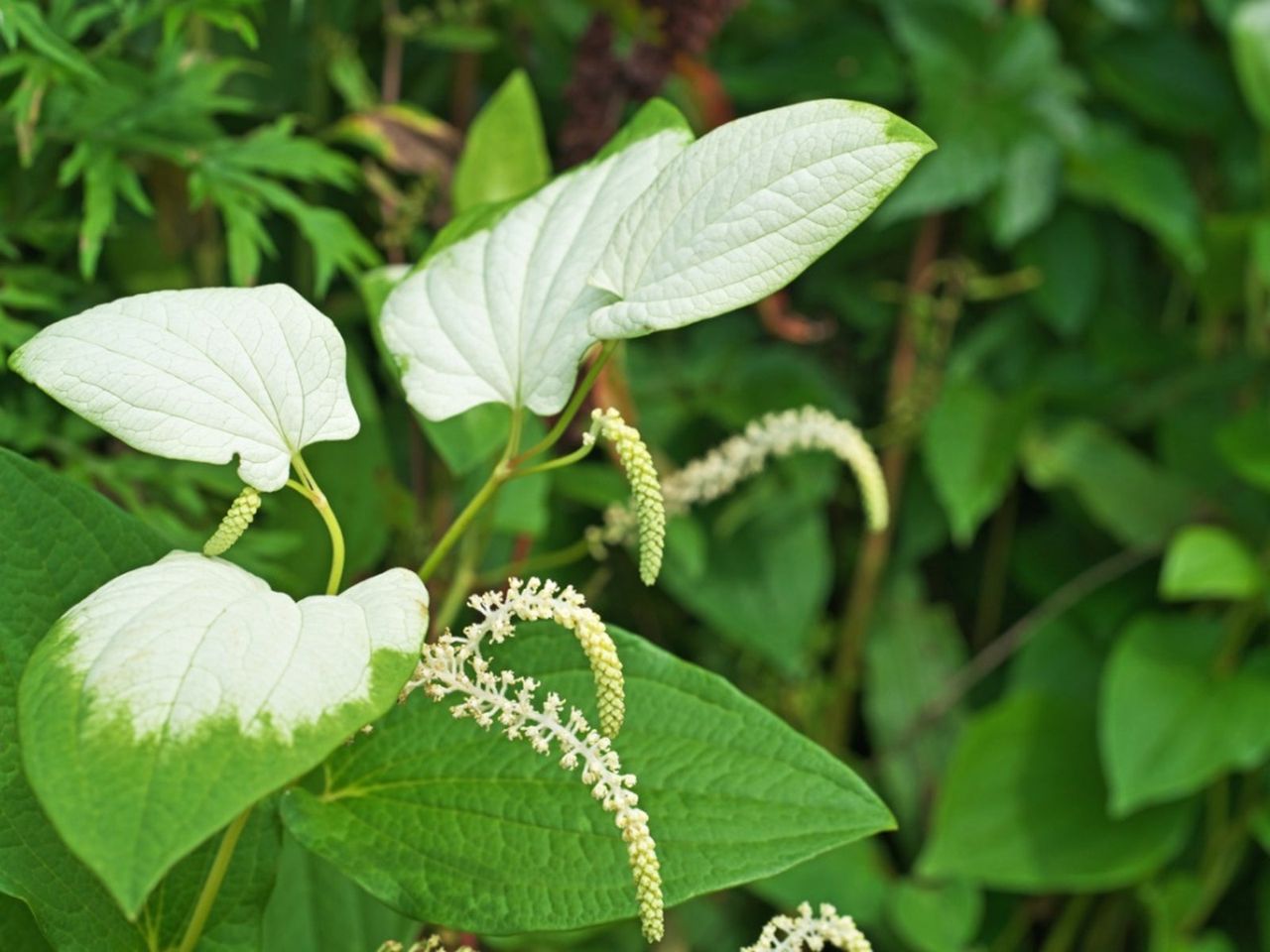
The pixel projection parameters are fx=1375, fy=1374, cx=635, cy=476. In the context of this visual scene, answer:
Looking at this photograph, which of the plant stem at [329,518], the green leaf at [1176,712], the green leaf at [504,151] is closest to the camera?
the plant stem at [329,518]

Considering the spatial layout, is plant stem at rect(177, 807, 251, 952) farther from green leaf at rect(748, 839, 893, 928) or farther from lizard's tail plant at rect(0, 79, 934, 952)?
green leaf at rect(748, 839, 893, 928)

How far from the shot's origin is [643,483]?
43 cm

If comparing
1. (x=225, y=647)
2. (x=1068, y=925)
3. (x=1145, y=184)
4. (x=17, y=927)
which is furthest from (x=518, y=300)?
(x=1068, y=925)

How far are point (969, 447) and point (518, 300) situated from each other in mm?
834

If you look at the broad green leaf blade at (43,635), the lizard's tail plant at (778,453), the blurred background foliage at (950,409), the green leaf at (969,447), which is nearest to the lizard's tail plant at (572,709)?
the broad green leaf blade at (43,635)

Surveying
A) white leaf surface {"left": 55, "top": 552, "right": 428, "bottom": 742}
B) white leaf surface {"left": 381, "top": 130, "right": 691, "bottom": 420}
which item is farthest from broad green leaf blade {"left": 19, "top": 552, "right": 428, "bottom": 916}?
white leaf surface {"left": 381, "top": 130, "right": 691, "bottom": 420}

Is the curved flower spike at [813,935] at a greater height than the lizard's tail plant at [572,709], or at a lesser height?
lesser

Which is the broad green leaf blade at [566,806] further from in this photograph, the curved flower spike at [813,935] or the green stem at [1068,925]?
the green stem at [1068,925]

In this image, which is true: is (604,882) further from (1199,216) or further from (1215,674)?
(1199,216)

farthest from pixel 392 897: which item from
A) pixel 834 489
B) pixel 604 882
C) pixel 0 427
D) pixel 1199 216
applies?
pixel 1199 216

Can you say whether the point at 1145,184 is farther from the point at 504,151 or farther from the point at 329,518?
the point at 329,518

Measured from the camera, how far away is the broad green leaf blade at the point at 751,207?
418 millimetres

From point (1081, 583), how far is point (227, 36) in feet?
3.04

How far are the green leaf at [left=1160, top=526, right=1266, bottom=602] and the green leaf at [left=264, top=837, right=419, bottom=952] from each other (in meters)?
0.77
